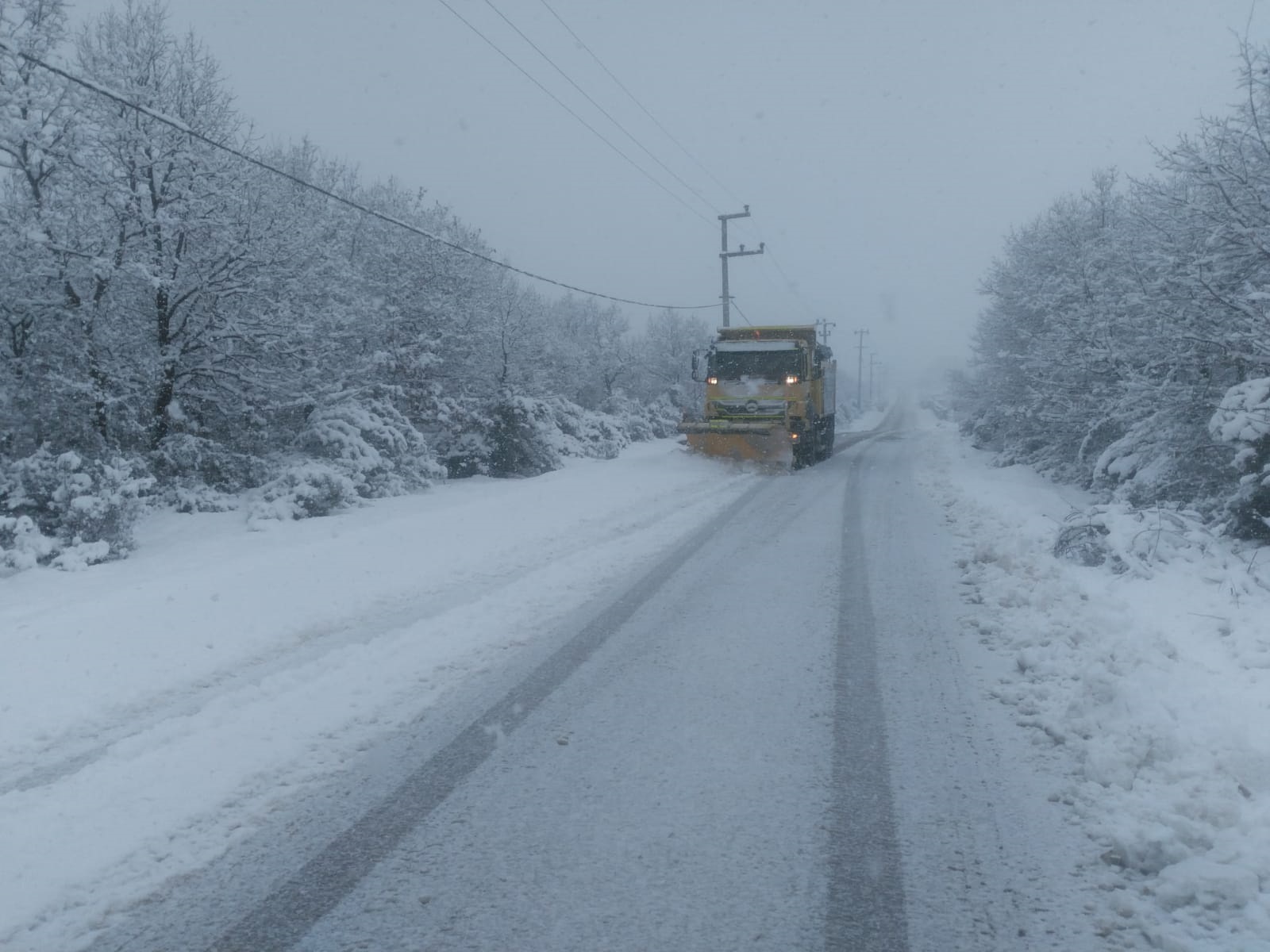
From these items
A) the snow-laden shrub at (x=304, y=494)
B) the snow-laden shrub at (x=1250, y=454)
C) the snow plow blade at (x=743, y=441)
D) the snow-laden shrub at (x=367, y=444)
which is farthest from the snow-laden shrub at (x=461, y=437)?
the snow-laden shrub at (x=1250, y=454)

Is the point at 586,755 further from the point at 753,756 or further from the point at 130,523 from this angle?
the point at 130,523

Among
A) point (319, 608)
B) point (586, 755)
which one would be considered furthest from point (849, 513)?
point (586, 755)

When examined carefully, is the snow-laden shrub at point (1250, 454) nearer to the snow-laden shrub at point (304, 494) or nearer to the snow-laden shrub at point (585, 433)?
the snow-laden shrub at point (304, 494)

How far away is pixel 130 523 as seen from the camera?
11633 millimetres

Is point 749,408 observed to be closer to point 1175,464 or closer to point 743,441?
point 743,441

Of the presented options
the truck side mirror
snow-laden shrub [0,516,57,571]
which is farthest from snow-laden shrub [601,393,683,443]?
snow-laden shrub [0,516,57,571]

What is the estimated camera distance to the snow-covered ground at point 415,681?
3.32 metres

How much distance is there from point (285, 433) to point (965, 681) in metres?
15.6

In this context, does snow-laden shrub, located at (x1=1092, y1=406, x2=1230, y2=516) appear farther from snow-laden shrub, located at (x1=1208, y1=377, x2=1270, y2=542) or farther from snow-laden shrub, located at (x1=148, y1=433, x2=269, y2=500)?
snow-laden shrub, located at (x1=148, y1=433, x2=269, y2=500)

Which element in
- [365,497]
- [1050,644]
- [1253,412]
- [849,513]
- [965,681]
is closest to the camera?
[965,681]

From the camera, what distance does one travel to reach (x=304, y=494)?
14.4 meters

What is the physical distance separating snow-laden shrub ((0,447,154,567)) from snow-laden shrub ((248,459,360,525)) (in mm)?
2181

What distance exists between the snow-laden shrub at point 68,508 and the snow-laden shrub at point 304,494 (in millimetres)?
2181

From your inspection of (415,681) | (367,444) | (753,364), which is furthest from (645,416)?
(415,681)
